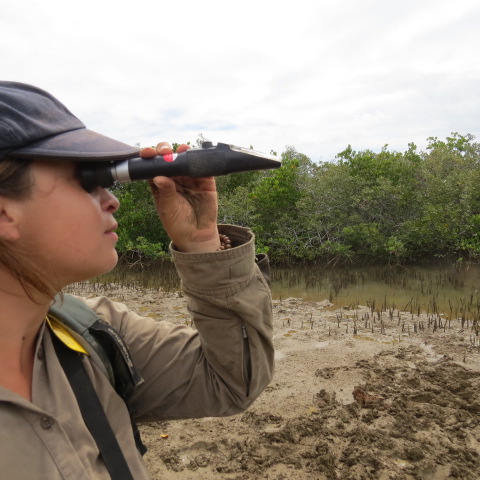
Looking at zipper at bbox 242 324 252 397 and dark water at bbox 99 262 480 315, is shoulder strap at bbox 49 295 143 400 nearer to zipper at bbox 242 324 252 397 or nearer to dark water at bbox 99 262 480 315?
zipper at bbox 242 324 252 397

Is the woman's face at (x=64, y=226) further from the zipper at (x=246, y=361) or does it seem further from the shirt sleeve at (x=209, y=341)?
the zipper at (x=246, y=361)

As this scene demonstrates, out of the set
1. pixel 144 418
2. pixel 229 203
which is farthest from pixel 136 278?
pixel 144 418

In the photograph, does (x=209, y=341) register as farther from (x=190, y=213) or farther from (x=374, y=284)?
(x=374, y=284)

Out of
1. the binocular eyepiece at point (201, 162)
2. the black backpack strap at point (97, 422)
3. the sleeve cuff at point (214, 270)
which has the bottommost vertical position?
the black backpack strap at point (97, 422)

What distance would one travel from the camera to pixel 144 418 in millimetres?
1697

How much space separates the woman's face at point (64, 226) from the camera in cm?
116

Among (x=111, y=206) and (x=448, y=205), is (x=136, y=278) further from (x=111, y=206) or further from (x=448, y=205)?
(x=111, y=206)

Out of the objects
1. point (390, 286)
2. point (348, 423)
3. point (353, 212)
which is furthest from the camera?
point (353, 212)

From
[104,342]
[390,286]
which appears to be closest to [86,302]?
[104,342]

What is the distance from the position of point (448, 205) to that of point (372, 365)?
8052 millimetres

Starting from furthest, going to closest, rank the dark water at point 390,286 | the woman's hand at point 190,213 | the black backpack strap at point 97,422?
the dark water at point 390,286, the woman's hand at point 190,213, the black backpack strap at point 97,422

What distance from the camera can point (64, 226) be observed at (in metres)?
1.20

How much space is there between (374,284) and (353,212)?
3.36 metres

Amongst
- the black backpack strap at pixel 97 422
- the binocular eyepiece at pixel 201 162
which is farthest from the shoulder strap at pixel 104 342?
the binocular eyepiece at pixel 201 162
